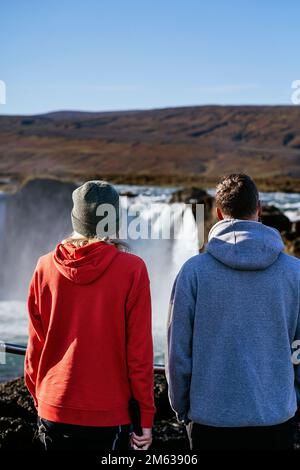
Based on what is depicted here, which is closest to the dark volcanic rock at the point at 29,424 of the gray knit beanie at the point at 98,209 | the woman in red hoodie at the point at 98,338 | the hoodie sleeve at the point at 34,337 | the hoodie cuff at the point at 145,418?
the hoodie sleeve at the point at 34,337

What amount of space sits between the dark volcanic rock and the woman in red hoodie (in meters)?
0.71

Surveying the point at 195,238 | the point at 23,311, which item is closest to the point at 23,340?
the point at 23,311

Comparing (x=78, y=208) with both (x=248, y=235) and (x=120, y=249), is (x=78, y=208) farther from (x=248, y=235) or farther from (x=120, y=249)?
(x=248, y=235)

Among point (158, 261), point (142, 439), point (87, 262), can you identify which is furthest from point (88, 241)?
point (158, 261)

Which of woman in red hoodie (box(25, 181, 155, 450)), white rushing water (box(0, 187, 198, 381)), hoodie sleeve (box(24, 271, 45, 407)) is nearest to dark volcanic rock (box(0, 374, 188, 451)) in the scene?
hoodie sleeve (box(24, 271, 45, 407))

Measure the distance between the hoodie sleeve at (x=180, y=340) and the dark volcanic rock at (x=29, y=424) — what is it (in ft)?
2.93

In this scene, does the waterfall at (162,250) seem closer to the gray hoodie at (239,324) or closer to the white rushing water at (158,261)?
the white rushing water at (158,261)

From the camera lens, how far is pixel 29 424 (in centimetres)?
331

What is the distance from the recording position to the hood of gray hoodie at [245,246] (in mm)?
2113

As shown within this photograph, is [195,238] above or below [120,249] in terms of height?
below

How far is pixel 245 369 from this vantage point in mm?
2127

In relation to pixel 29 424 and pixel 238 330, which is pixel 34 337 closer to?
pixel 238 330

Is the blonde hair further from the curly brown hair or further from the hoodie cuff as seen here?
the hoodie cuff

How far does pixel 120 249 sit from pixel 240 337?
19.5 inches
